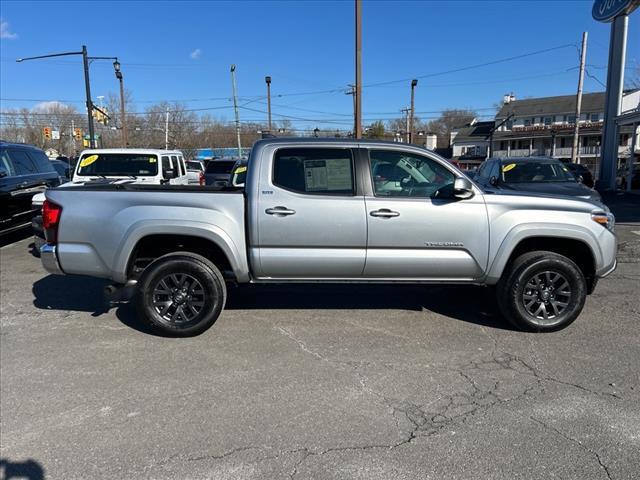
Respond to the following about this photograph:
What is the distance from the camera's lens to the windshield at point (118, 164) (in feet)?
33.9

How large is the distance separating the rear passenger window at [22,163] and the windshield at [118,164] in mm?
900

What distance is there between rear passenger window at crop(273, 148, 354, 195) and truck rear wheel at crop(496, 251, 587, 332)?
1.86 metres

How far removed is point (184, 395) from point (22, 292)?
162 inches

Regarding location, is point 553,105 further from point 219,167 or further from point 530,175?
point 530,175

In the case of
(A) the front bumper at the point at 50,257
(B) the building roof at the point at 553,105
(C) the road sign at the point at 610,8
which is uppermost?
(B) the building roof at the point at 553,105

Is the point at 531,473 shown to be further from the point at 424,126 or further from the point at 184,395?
the point at 424,126

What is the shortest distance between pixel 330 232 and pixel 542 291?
2226 millimetres

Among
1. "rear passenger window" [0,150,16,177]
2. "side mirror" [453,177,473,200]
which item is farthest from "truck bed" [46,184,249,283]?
"rear passenger window" [0,150,16,177]

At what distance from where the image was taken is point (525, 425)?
3107 mm

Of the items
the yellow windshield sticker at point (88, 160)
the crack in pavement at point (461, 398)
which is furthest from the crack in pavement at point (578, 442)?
the yellow windshield sticker at point (88, 160)

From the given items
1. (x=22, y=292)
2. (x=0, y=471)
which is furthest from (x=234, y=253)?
(x=22, y=292)

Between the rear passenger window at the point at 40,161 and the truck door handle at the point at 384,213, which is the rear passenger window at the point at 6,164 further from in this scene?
the truck door handle at the point at 384,213

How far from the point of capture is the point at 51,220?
14.8ft

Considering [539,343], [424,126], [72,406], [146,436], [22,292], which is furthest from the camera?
[424,126]
